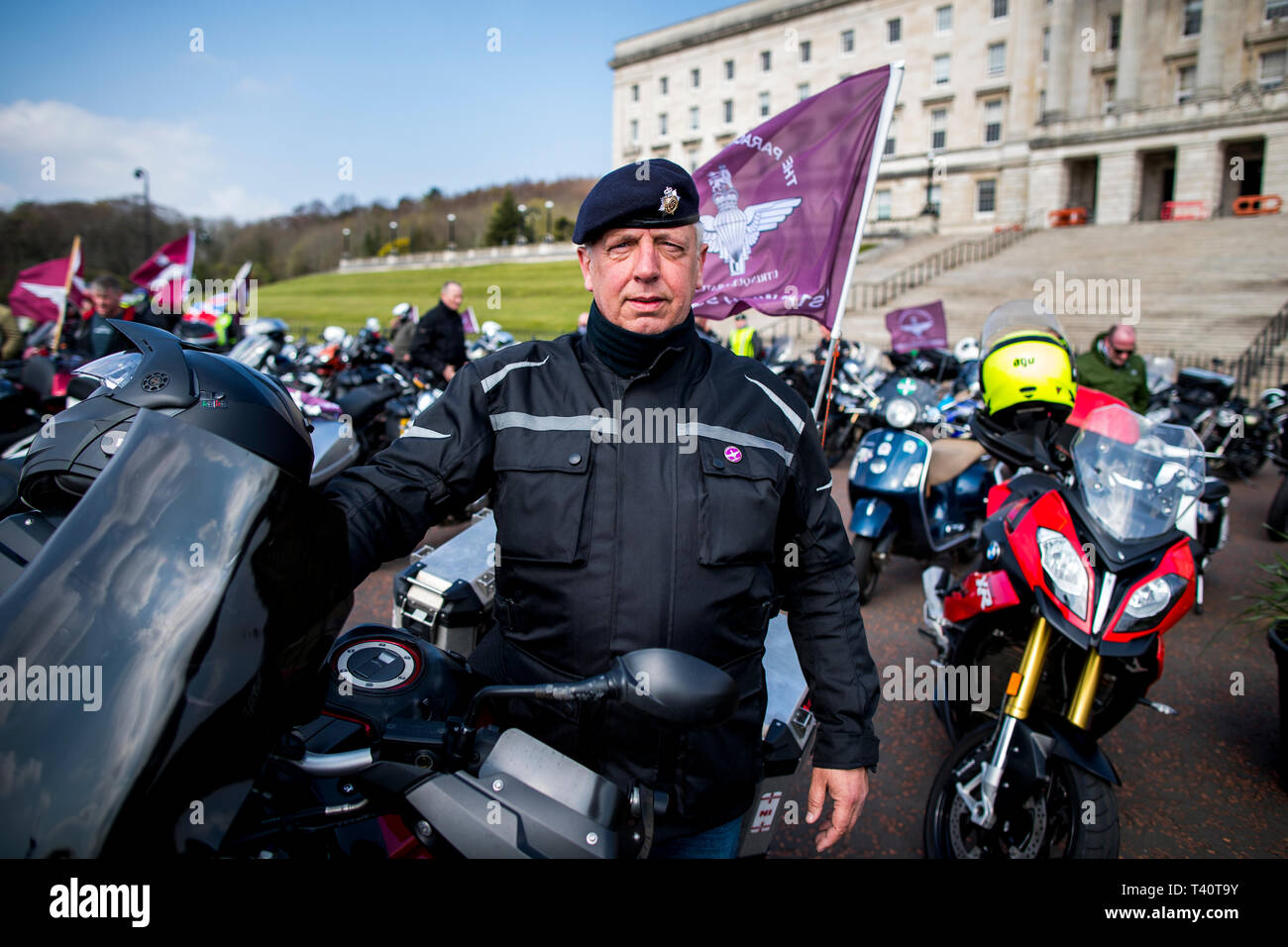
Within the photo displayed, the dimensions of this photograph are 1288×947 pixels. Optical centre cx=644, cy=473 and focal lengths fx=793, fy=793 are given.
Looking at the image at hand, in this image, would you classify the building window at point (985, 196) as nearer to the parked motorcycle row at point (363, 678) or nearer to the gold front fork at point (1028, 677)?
the parked motorcycle row at point (363, 678)

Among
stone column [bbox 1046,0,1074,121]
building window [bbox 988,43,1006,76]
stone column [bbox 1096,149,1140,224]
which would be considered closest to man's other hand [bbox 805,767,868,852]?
stone column [bbox 1096,149,1140,224]

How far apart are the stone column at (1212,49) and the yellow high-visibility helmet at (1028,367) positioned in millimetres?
45086

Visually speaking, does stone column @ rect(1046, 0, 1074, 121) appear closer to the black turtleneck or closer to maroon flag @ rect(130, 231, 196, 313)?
maroon flag @ rect(130, 231, 196, 313)

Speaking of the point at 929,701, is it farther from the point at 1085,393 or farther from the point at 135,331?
the point at 135,331

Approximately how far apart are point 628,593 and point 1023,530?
179 cm

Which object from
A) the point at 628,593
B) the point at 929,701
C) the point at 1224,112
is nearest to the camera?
the point at 628,593

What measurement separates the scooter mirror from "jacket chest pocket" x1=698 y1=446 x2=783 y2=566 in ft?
1.49

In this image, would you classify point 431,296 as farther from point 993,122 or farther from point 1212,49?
point 1212,49

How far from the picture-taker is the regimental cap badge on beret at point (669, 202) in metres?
1.62

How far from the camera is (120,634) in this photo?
37.0 inches

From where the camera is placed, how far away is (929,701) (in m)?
3.91

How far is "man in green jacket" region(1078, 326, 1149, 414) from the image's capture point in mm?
7176

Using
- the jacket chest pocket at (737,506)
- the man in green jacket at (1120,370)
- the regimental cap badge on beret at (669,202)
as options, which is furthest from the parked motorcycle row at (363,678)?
the man in green jacket at (1120,370)
